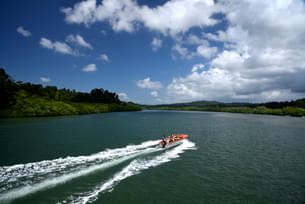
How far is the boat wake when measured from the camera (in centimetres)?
1116

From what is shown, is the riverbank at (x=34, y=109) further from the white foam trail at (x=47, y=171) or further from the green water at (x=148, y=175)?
the white foam trail at (x=47, y=171)

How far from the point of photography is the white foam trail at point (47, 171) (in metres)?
11.5

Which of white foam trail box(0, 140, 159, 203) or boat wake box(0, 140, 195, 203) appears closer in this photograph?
boat wake box(0, 140, 195, 203)

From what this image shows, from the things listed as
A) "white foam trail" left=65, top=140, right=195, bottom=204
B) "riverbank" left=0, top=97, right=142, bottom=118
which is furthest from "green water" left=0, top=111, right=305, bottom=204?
"riverbank" left=0, top=97, right=142, bottom=118

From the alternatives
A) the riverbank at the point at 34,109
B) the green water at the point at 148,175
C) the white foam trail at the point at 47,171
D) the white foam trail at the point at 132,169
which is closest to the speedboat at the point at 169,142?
the white foam trail at the point at 132,169

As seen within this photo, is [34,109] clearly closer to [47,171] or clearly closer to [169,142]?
[47,171]

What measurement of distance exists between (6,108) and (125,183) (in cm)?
8116

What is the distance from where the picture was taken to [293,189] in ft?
41.4

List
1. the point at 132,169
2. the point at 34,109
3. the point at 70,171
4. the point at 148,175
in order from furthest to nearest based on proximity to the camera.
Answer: the point at 34,109
the point at 132,169
the point at 70,171
the point at 148,175

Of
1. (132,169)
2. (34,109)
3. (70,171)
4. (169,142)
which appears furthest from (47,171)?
(34,109)

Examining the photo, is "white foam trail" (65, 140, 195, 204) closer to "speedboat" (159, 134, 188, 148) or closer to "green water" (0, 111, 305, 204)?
"green water" (0, 111, 305, 204)

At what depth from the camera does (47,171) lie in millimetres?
14719

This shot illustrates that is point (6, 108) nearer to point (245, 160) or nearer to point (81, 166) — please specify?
point (81, 166)

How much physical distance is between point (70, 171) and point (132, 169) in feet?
20.1
